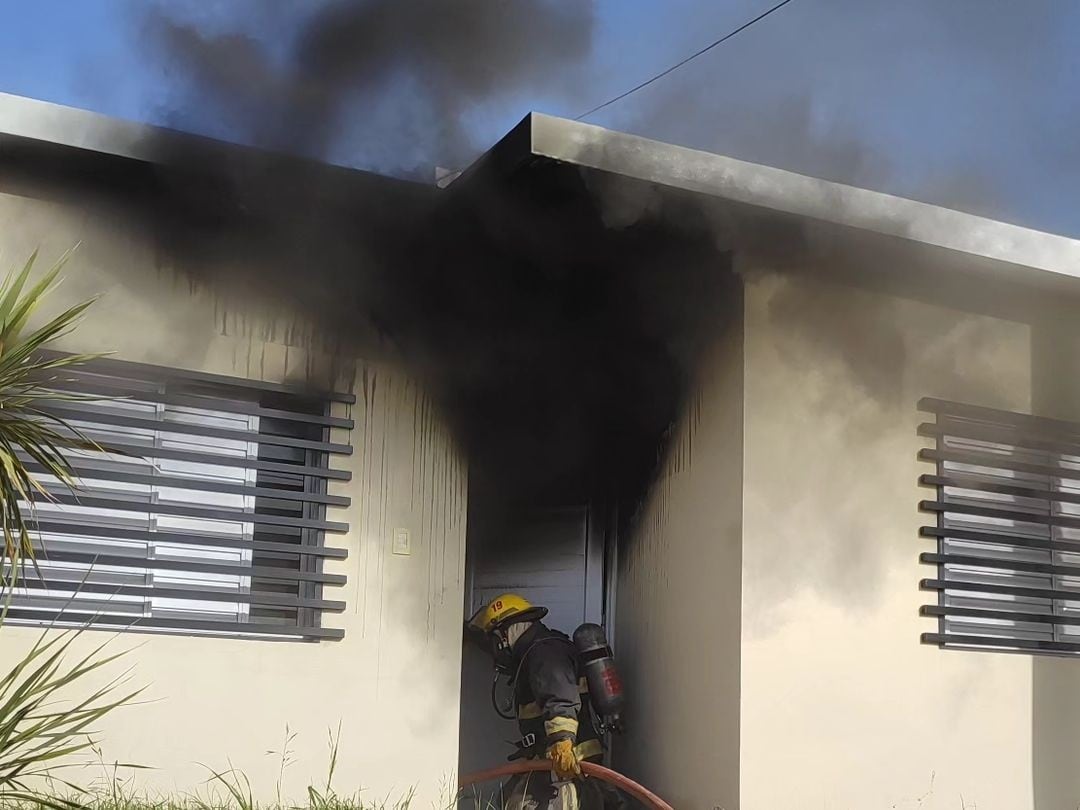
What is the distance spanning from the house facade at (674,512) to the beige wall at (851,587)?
0.06 ft

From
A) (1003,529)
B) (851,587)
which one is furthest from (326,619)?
(1003,529)

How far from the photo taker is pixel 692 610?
7141mm

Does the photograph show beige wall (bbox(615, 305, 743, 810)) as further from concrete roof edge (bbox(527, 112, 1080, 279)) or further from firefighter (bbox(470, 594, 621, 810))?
concrete roof edge (bbox(527, 112, 1080, 279))

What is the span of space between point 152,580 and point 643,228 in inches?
109

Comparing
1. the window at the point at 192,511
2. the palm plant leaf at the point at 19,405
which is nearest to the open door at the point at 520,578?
the window at the point at 192,511

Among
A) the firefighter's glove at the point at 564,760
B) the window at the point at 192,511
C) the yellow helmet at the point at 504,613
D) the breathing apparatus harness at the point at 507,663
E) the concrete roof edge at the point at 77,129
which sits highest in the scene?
the concrete roof edge at the point at 77,129

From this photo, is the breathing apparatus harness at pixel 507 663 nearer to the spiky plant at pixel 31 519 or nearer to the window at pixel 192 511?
the window at pixel 192 511

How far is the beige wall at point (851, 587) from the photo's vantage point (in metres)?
6.89

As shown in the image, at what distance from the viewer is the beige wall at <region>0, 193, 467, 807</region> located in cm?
598

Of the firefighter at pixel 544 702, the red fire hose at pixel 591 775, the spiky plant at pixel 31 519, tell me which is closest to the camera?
the spiky plant at pixel 31 519

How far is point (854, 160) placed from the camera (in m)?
7.08

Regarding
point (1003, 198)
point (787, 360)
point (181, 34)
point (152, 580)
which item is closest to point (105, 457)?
point (152, 580)

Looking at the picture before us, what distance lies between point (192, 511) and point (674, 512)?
99.0 inches

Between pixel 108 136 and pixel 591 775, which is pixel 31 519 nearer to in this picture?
pixel 108 136
